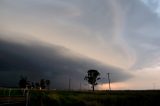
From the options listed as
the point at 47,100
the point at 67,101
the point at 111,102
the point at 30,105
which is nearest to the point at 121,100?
the point at 111,102

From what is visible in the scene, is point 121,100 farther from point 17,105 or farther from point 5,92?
point 5,92

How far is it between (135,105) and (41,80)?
12032 centimetres

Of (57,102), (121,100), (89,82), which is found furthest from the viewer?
(89,82)

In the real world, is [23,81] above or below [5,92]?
above

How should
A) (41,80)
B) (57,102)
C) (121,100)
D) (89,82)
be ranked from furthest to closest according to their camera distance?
(41,80) → (89,82) → (121,100) → (57,102)

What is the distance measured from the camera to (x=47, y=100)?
128 ft

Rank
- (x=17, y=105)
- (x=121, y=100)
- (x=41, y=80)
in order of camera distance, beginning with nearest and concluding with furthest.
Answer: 1. (x=17, y=105)
2. (x=121, y=100)
3. (x=41, y=80)

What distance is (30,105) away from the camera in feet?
103

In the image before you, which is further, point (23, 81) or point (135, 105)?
point (23, 81)

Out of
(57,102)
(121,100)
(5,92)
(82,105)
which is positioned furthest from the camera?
(5,92)

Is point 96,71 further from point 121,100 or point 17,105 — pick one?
point 17,105

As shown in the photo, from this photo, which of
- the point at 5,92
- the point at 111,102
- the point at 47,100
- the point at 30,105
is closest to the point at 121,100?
the point at 111,102

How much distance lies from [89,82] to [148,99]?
9768cm

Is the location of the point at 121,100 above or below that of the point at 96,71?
below
